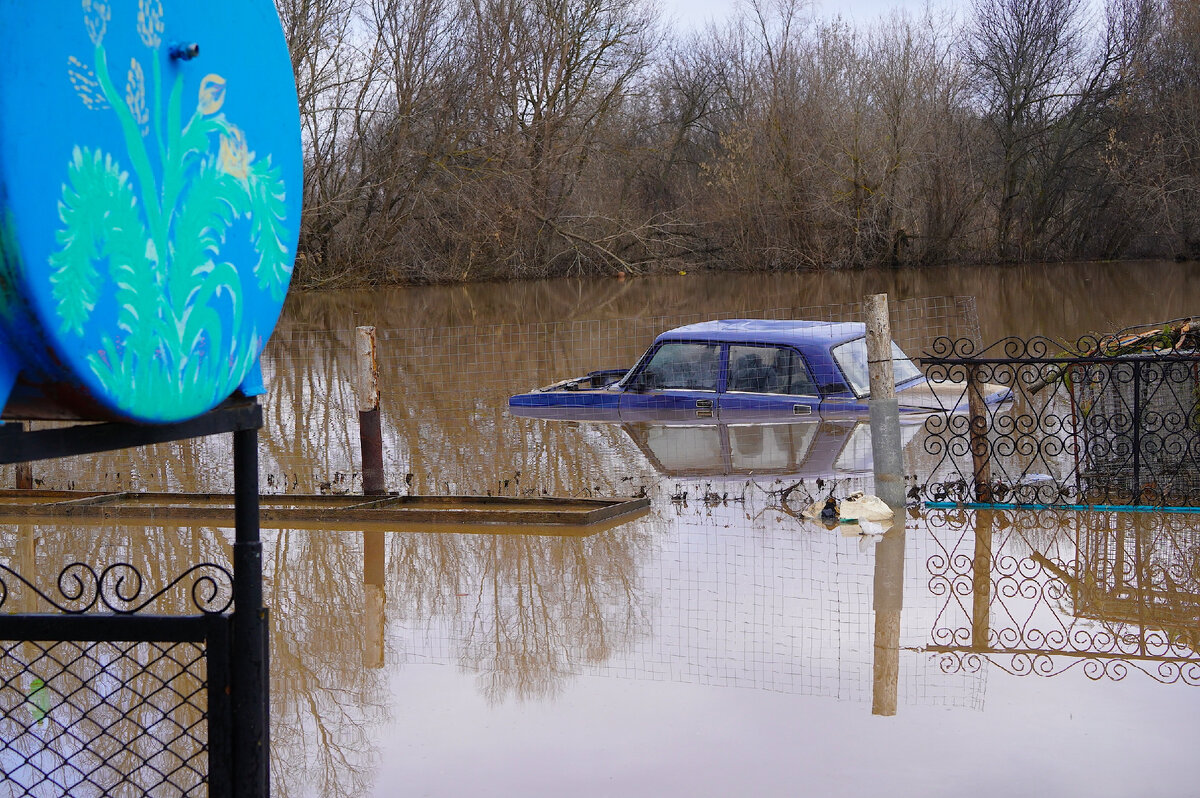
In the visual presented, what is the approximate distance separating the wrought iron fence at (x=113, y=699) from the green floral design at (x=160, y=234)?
0.62m

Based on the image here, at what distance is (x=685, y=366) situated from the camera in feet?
40.6

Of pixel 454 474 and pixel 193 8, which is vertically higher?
pixel 193 8

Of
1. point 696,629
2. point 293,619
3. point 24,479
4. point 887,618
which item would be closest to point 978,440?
point 887,618

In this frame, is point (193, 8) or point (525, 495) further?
point (525, 495)

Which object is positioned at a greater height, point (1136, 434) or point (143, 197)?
point (143, 197)

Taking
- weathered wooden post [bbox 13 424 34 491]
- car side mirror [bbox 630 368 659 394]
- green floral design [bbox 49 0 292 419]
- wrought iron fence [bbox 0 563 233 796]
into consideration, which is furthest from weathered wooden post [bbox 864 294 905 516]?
weathered wooden post [bbox 13 424 34 491]

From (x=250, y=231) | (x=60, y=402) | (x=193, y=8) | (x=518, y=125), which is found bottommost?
(x=60, y=402)

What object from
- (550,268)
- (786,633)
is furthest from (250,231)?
→ (550,268)

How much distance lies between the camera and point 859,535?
27.2ft

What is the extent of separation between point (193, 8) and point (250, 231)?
19.4 inches

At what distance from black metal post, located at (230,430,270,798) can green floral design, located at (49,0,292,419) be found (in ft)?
1.15

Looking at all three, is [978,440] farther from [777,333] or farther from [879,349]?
[777,333]

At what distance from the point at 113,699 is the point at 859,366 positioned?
7740 millimetres

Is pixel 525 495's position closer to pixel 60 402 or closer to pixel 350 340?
pixel 60 402
